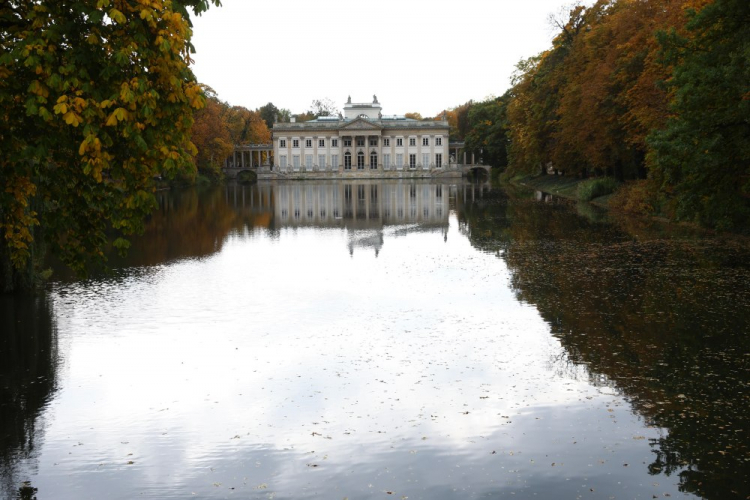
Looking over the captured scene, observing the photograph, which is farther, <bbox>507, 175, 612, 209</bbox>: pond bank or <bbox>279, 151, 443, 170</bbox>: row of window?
<bbox>279, 151, 443, 170</bbox>: row of window

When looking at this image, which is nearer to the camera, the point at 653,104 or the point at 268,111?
the point at 653,104

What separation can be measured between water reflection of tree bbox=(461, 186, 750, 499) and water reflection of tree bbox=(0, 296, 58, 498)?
7.10m

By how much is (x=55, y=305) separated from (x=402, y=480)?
11376 mm

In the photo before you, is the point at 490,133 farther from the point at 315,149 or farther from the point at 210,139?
the point at 210,139

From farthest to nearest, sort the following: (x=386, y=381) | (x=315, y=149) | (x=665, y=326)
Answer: (x=315, y=149) < (x=665, y=326) < (x=386, y=381)

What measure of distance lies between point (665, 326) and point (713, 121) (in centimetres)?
1084

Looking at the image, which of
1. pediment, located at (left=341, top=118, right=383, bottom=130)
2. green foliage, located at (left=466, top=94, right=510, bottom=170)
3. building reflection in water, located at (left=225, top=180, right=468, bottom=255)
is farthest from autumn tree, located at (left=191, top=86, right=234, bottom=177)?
green foliage, located at (left=466, top=94, right=510, bottom=170)

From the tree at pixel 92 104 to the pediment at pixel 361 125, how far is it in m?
115

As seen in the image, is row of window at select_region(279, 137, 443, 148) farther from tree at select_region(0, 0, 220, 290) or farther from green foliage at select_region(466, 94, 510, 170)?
tree at select_region(0, 0, 220, 290)

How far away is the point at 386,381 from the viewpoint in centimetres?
1141

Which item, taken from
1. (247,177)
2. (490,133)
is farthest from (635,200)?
(247,177)

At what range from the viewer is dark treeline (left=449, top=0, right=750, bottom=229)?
74.3 feet

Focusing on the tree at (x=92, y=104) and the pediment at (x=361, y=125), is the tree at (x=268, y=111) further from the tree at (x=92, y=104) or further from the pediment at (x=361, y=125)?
the tree at (x=92, y=104)

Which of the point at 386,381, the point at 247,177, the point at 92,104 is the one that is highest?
the point at 247,177
